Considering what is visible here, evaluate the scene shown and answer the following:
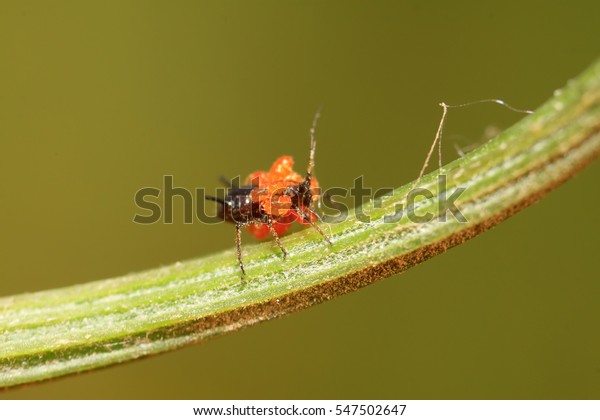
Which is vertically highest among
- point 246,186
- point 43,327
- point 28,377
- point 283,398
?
point 246,186

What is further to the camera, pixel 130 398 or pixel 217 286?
pixel 130 398

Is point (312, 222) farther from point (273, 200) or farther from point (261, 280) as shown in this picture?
point (273, 200)

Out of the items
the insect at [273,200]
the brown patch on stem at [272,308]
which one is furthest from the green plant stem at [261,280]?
the insect at [273,200]

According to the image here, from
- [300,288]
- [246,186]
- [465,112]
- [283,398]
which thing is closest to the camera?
[300,288]

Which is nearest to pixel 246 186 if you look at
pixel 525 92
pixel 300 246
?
pixel 300 246

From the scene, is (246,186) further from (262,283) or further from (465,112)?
(465,112)

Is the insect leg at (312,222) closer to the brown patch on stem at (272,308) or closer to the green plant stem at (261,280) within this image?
the green plant stem at (261,280)

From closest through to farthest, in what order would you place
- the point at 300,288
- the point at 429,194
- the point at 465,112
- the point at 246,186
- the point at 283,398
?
1. the point at 429,194
2. the point at 300,288
3. the point at 246,186
4. the point at 283,398
5. the point at 465,112

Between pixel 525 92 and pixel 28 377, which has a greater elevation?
pixel 525 92
